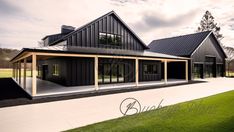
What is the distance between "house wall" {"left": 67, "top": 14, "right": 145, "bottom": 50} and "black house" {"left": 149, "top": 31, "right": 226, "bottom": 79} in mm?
7668

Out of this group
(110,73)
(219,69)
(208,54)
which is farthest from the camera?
(219,69)

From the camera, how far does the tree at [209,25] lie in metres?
42.0

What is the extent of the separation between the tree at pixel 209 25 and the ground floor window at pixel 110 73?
38.0m

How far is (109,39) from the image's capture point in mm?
15516

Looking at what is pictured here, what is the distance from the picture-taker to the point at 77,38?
1383cm

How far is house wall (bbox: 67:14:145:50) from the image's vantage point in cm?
1389

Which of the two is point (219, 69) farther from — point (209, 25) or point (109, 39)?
point (209, 25)

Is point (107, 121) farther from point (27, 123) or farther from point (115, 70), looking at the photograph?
point (115, 70)

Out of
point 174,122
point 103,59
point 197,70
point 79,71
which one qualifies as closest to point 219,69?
point 197,70

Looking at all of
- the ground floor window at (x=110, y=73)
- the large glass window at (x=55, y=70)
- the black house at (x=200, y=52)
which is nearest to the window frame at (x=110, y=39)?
the ground floor window at (x=110, y=73)

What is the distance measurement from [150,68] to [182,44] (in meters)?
9.23

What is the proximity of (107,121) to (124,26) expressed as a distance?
13140 millimetres

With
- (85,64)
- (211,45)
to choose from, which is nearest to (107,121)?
(85,64)

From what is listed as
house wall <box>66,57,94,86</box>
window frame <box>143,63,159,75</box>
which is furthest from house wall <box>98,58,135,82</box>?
house wall <box>66,57,94,86</box>
